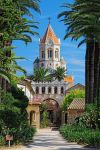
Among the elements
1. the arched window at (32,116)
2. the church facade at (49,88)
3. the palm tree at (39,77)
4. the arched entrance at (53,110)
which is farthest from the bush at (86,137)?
the palm tree at (39,77)

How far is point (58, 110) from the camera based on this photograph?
→ 108m

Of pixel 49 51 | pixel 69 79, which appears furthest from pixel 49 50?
pixel 69 79

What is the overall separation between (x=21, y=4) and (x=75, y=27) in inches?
213

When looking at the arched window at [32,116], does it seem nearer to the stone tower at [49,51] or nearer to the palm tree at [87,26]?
the palm tree at [87,26]

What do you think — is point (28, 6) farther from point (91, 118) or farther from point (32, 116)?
point (32, 116)

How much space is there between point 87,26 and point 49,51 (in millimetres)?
148925

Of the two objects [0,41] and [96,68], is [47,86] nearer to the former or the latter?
[96,68]

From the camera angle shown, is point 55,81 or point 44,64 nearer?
point 55,81

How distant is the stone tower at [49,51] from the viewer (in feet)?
616

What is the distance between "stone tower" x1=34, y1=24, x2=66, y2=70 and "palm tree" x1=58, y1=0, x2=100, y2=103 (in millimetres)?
132971

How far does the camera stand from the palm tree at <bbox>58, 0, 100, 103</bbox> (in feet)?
125

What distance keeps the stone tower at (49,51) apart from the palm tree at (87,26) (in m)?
133


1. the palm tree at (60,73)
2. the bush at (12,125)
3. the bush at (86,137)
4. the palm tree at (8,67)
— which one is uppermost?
the palm tree at (60,73)

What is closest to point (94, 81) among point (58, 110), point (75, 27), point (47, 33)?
point (75, 27)
